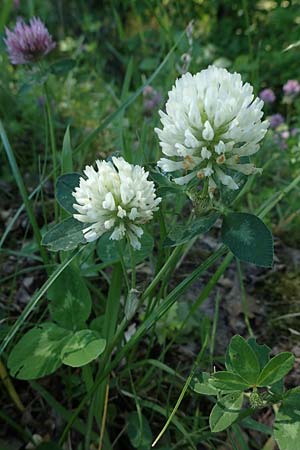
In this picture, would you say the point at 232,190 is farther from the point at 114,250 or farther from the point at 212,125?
the point at 114,250

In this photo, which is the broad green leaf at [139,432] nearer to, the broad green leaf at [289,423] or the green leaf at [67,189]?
the broad green leaf at [289,423]

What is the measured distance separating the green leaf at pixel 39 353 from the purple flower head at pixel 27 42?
826mm

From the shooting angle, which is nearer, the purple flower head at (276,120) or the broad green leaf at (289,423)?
the broad green leaf at (289,423)

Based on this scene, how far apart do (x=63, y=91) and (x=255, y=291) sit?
1.52 meters

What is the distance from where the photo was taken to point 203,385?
3.01ft

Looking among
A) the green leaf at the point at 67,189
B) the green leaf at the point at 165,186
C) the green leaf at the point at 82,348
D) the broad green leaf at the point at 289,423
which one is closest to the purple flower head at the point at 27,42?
the green leaf at the point at 67,189

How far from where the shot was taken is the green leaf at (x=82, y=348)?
92 centimetres

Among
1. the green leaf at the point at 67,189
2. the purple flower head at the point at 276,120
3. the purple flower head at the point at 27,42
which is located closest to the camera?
the green leaf at the point at 67,189

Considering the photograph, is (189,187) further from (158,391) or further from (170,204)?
(170,204)

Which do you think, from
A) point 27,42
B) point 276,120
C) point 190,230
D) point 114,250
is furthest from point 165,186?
point 276,120

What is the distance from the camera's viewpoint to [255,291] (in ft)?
5.07

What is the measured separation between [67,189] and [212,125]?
0.35 metres

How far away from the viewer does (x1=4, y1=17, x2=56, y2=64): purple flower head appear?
1486mm

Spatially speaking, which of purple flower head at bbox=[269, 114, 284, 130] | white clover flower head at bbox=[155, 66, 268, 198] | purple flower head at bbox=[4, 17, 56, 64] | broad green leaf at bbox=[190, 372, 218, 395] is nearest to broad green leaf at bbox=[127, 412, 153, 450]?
broad green leaf at bbox=[190, 372, 218, 395]
